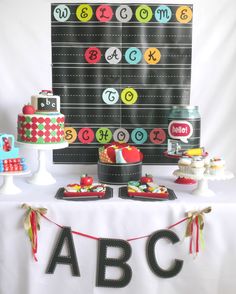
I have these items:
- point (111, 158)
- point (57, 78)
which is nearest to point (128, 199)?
point (111, 158)

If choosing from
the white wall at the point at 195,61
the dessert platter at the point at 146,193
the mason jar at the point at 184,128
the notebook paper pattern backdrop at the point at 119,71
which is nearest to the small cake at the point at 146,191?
the dessert platter at the point at 146,193

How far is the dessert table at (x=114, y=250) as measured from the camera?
1230mm

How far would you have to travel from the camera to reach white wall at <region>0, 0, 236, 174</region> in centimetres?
158

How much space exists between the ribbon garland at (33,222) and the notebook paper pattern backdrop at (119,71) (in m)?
0.46

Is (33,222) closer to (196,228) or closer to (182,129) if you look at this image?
(196,228)

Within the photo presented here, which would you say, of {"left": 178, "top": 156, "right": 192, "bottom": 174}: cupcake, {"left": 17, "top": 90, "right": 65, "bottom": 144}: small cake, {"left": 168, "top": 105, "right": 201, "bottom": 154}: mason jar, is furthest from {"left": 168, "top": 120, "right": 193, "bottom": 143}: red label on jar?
{"left": 17, "top": 90, "right": 65, "bottom": 144}: small cake

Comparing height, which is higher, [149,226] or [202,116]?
[202,116]

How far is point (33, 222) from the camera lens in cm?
121

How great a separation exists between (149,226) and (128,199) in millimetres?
108

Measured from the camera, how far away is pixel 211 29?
5.19 feet

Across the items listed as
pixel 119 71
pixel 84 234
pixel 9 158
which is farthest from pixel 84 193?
pixel 119 71

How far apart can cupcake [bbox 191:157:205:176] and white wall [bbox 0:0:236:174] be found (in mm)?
390

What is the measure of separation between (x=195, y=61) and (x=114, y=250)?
830 mm

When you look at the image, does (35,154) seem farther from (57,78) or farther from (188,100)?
(188,100)
